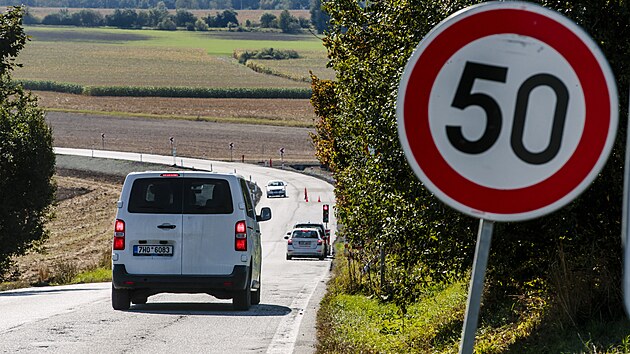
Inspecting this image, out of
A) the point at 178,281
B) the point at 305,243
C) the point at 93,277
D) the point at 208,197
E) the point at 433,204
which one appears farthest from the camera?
the point at 305,243

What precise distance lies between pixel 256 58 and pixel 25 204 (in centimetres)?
12888

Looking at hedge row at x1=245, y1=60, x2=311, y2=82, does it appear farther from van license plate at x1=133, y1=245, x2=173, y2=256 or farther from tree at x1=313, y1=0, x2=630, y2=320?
tree at x1=313, y1=0, x2=630, y2=320

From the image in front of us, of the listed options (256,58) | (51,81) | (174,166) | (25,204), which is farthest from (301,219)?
(256,58)

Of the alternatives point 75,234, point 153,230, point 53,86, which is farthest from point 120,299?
point 53,86

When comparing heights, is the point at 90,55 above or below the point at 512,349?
below

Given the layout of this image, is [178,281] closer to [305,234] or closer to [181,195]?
[181,195]

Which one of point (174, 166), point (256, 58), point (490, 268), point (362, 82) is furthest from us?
point (256, 58)

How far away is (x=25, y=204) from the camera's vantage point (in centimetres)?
3956

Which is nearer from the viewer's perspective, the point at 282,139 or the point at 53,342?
the point at 53,342

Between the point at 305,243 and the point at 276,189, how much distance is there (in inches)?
1082

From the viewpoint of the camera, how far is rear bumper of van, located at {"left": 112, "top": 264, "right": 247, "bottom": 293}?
1653 centimetres

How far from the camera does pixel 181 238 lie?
1673 cm

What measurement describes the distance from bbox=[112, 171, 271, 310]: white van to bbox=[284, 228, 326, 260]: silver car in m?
29.8

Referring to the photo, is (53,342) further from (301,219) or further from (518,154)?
(301,219)
